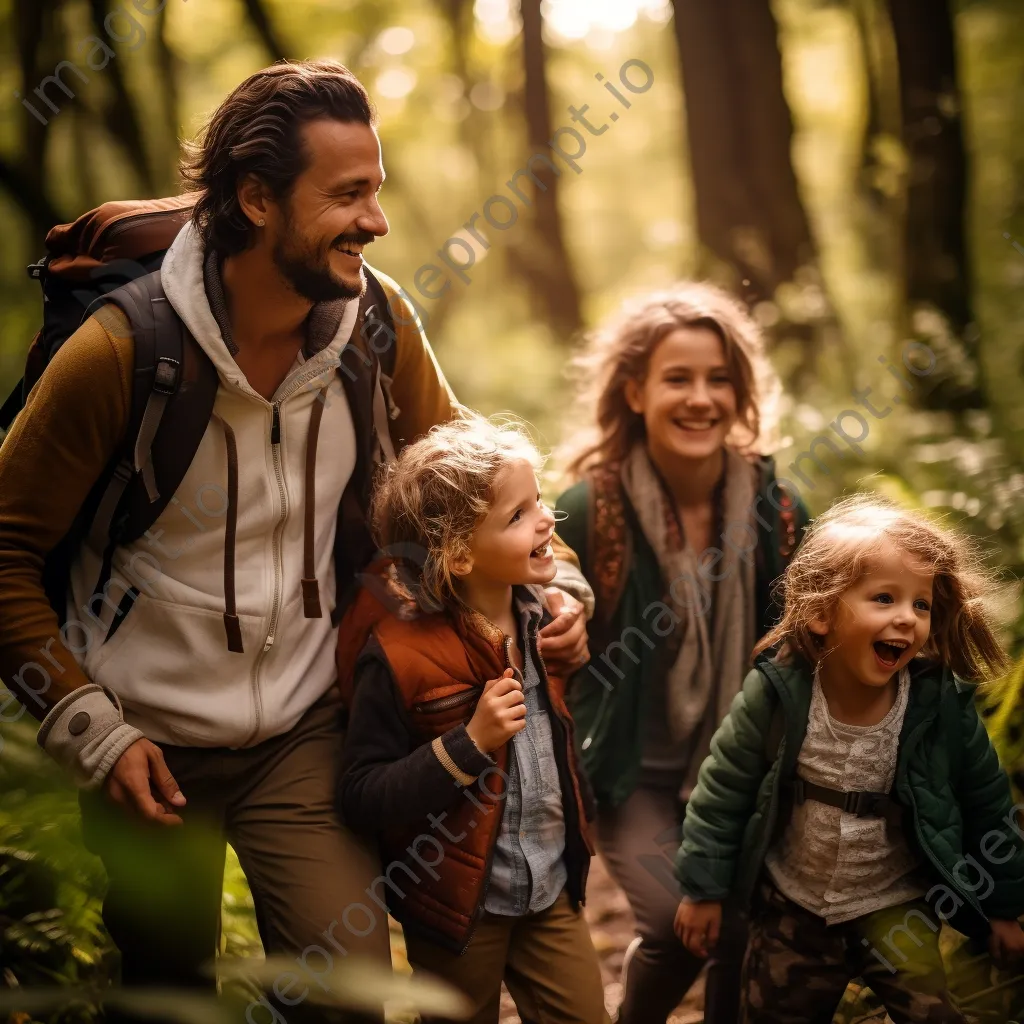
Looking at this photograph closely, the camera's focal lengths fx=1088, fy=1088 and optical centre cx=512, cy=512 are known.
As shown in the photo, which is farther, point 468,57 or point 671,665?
point 468,57

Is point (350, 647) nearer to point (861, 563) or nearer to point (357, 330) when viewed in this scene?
point (357, 330)

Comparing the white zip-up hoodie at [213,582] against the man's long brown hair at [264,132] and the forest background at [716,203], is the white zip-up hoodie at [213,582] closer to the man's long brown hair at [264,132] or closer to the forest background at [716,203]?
the man's long brown hair at [264,132]

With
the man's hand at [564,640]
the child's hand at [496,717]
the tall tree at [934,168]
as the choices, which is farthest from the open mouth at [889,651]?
the tall tree at [934,168]

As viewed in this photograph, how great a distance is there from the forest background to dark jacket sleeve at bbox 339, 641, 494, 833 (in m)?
0.75

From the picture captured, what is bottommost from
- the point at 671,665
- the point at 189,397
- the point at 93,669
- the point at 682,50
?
the point at 671,665

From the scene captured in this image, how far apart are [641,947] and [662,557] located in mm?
1255

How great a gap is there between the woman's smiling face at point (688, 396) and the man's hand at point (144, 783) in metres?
2.00

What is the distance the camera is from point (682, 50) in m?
8.65

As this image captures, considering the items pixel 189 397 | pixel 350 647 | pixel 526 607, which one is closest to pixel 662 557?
pixel 526 607

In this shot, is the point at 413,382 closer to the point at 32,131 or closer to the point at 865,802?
the point at 865,802

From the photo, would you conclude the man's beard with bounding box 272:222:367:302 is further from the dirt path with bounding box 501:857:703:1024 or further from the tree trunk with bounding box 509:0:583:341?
the tree trunk with bounding box 509:0:583:341

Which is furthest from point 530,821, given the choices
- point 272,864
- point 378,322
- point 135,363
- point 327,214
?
point 327,214

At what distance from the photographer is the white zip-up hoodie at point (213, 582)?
277 cm

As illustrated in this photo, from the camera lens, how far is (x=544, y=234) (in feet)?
48.8
